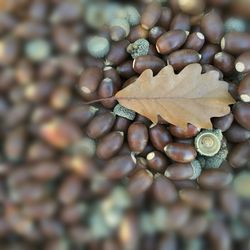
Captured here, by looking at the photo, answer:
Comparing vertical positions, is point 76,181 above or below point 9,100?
below

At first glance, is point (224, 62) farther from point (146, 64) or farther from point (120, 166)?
point (120, 166)

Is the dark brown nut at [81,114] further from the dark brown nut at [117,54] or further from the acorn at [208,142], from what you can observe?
the acorn at [208,142]

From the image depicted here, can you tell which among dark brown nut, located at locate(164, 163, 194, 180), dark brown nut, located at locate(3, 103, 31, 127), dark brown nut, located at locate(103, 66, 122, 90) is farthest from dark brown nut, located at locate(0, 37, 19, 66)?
dark brown nut, located at locate(164, 163, 194, 180)

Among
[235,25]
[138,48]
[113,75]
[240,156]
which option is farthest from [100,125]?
[235,25]

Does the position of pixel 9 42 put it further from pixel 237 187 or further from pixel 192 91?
pixel 237 187

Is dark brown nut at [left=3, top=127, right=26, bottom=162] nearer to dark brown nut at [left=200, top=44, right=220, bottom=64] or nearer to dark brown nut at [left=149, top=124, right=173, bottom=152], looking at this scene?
dark brown nut at [left=149, top=124, right=173, bottom=152]

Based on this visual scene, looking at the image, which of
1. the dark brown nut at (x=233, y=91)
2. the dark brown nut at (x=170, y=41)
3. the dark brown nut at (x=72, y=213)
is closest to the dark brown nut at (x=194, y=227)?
the dark brown nut at (x=72, y=213)

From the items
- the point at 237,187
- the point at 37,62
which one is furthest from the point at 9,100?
the point at 237,187
